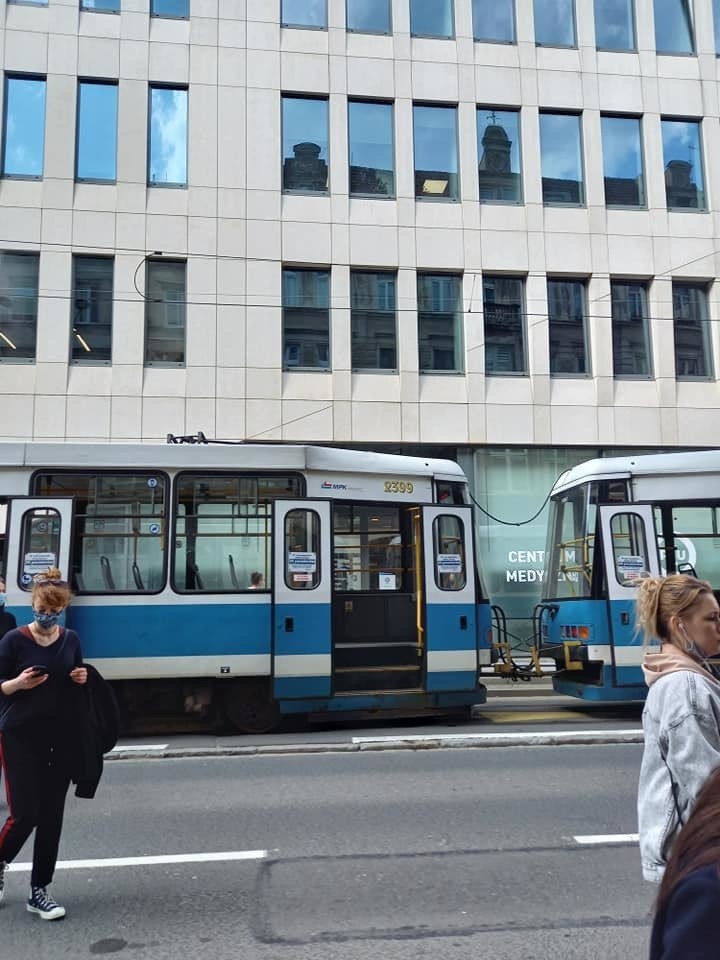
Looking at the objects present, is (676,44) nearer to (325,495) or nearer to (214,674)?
(325,495)

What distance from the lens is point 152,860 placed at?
5.88 meters

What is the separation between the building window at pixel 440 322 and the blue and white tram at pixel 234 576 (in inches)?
344

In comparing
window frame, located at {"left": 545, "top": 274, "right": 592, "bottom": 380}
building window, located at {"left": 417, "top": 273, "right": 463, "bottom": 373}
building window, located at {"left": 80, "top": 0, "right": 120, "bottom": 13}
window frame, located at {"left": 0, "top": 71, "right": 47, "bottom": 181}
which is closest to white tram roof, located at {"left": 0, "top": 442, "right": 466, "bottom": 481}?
building window, located at {"left": 417, "top": 273, "right": 463, "bottom": 373}

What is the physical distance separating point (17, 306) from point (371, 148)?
8.37 meters

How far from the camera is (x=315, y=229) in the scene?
19484 millimetres

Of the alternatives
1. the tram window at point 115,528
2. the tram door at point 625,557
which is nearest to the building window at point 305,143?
the tram window at point 115,528

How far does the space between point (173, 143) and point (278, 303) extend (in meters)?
4.16

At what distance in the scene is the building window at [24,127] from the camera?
18734mm

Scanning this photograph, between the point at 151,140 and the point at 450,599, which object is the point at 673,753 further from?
the point at 151,140

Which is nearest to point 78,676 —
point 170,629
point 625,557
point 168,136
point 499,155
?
point 170,629

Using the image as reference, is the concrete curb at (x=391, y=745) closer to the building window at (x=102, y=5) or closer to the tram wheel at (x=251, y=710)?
the tram wheel at (x=251, y=710)

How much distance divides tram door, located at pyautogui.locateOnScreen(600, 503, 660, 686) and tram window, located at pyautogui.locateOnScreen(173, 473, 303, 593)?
4.09 meters

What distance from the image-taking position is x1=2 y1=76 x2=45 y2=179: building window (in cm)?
1873

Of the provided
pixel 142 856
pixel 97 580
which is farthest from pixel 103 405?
pixel 142 856
